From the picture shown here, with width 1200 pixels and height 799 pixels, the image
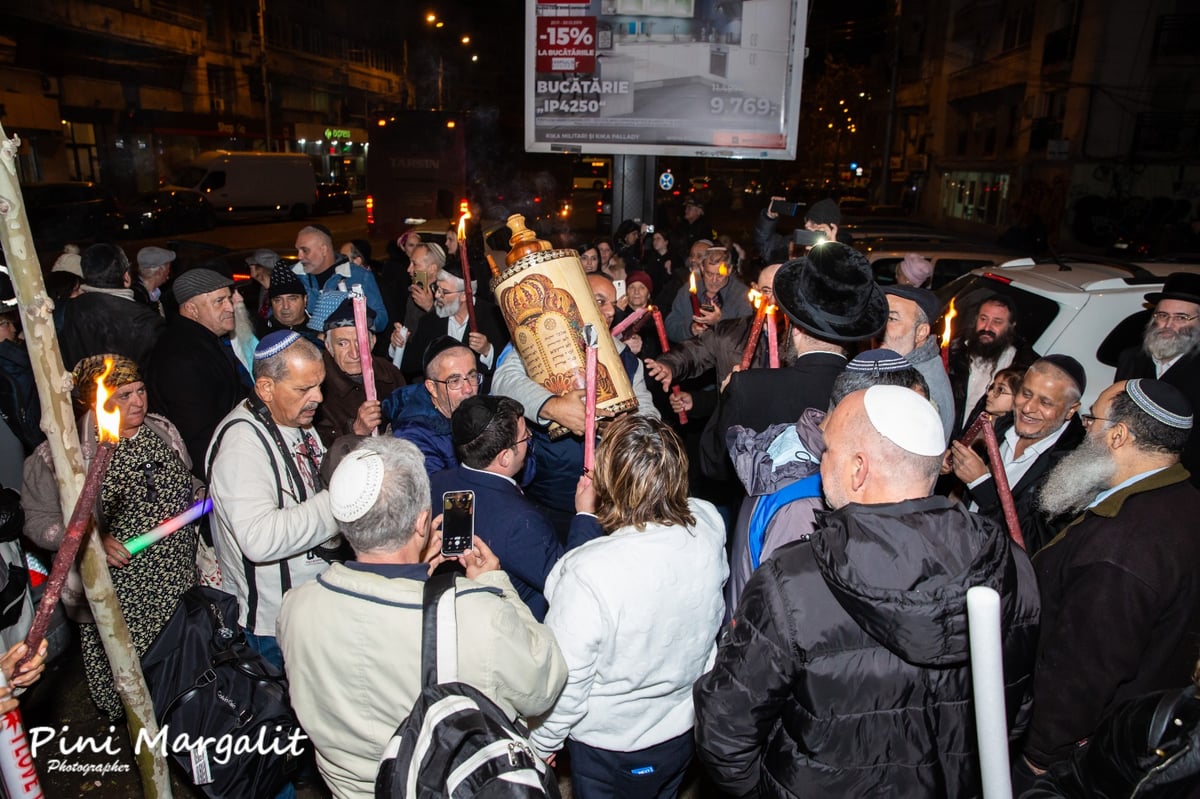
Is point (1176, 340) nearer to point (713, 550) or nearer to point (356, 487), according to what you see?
point (713, 550)

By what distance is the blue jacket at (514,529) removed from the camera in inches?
115

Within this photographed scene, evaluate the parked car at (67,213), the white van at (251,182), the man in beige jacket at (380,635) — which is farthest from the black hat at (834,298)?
the white van at (251,182)

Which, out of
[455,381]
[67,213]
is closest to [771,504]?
[455,381]

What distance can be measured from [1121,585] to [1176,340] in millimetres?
3163

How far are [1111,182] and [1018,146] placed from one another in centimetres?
568

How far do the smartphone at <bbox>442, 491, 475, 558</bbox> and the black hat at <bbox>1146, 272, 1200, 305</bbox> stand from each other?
4.83 meters

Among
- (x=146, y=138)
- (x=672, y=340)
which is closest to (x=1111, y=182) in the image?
(x=672, y=340)

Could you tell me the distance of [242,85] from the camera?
41.4 m

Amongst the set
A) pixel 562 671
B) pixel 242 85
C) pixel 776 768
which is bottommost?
pixel 776 768

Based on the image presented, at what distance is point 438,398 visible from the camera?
3.98 meters

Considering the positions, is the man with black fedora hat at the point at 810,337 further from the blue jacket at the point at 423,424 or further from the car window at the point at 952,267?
the car window at the point at 952,267

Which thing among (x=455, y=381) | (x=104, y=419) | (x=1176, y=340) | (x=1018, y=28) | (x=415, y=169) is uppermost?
(x=1018, y=28)

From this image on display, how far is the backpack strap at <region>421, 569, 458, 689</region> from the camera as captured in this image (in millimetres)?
1979

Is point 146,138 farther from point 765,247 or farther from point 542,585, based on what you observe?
point 542,585
